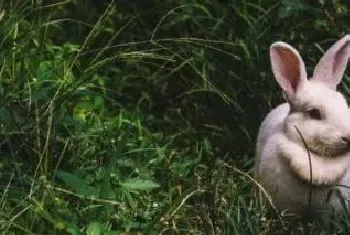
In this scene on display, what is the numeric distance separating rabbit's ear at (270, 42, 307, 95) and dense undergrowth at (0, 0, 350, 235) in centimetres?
30

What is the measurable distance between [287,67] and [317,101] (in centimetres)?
26

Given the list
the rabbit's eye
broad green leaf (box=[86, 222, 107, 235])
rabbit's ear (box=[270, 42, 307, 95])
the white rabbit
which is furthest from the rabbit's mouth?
broad green leaf (box=[86, 222, 107, 235])

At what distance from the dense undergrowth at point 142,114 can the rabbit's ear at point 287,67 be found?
0.30 m

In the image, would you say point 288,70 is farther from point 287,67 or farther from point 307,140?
point 307,140

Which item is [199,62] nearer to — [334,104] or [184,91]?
Answer: [184,91]

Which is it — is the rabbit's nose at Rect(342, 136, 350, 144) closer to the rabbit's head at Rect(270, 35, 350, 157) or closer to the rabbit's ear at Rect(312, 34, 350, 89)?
the rabbit's head at Rect(270, 35, 350, 157)

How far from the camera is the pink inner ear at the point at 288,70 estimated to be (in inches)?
231

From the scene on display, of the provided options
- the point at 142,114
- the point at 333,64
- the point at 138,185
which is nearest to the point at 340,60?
the point at 333,64

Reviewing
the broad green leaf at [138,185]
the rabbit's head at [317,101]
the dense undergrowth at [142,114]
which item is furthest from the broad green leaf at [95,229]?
the rabbit's head at [317,101]

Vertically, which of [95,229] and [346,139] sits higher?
[346,139]

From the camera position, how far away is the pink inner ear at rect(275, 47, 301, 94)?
19.3ft

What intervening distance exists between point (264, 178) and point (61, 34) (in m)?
2.03

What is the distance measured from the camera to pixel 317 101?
5.75 m

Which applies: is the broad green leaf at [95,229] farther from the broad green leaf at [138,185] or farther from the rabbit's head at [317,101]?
the rabbit's head at [317,101]
